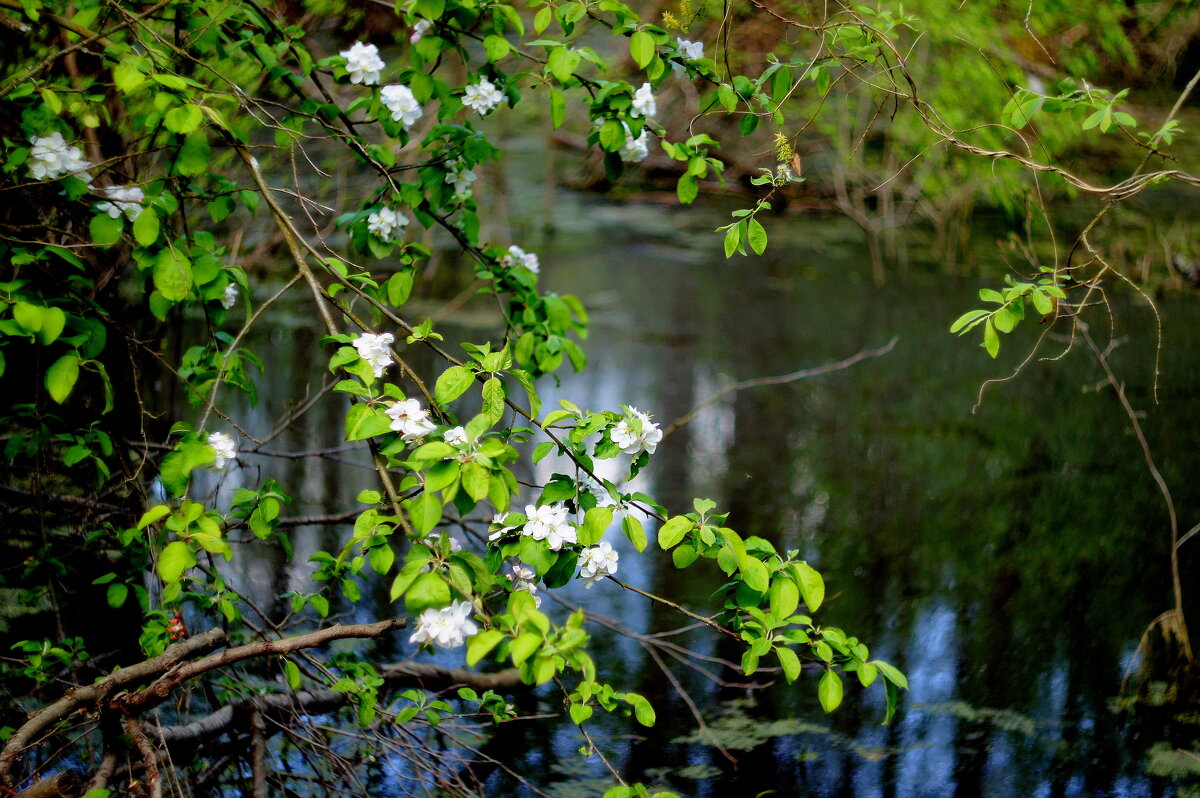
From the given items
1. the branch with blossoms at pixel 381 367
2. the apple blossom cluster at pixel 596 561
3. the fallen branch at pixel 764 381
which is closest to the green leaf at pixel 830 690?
the branch with blossoms at pixel 381 367

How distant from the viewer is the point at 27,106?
185 cm

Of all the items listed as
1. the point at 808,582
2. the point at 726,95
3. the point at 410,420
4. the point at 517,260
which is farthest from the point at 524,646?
the point at 517,260

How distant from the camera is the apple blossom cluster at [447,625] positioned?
1285 millimetres

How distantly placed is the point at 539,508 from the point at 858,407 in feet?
13.8

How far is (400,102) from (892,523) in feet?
9.75

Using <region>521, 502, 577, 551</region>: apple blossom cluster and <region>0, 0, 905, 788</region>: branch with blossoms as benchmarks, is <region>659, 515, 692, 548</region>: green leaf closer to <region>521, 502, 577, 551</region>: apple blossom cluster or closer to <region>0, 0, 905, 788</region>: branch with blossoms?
<region>0, 0, 905, 788</region>: branch with blossoms

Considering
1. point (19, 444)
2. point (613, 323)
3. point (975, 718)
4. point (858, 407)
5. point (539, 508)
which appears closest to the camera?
point (539, 508)

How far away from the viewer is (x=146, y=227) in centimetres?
168

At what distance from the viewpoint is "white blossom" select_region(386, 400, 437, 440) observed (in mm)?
1397

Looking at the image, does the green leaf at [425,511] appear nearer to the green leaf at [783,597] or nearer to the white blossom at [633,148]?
the green leaf at [783,597]

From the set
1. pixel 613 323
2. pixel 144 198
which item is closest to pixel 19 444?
pixel 144 198

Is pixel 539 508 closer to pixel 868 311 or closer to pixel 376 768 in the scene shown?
pixel 376 768

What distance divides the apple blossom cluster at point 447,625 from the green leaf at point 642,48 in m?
1.07

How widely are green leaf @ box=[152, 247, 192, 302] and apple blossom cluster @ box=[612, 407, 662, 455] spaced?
34.0 inches
